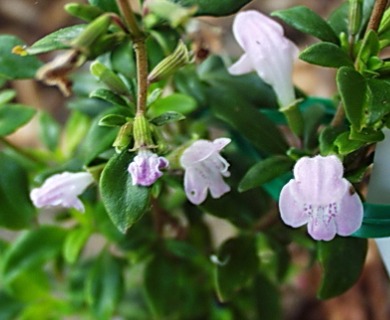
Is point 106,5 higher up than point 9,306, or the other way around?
point 106,5

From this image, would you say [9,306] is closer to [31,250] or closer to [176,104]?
[31,250]

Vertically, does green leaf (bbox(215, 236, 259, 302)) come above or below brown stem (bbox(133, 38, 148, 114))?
below

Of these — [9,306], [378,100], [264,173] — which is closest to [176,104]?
[264,173]

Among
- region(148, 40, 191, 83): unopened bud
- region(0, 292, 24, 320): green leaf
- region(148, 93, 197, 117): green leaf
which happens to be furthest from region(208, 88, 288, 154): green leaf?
region(0, 292, 24, 320): green leaf

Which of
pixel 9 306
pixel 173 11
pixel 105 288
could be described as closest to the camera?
pixel 173 11

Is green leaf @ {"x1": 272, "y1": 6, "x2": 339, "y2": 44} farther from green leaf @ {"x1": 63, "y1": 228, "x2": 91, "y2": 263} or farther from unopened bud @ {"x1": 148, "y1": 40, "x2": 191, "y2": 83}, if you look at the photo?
green leaf @ {"x1": 63, "y1": 228, "x2": 91, "y2": 263}

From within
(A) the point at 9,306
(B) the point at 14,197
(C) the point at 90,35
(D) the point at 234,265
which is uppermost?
(C) the point at 90,35

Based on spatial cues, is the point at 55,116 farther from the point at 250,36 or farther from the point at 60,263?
the point at 250,36

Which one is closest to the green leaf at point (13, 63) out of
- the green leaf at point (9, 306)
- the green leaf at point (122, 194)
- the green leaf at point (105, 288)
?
the green leaf at point (122, 194)
